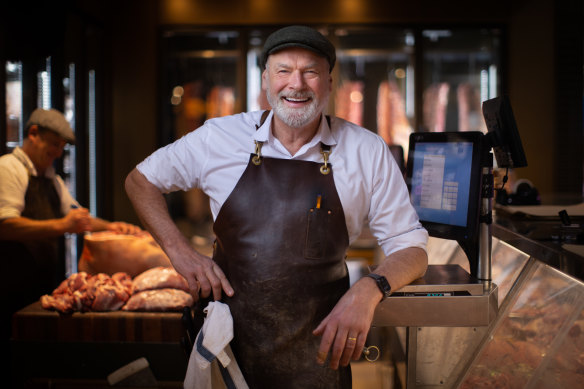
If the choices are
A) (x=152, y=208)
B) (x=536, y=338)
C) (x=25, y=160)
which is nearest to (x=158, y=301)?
(x=152, y=208)

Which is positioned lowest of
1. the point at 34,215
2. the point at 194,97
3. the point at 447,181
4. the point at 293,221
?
the point at 34,215

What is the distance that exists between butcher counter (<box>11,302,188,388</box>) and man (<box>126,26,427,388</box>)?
0.95 meters

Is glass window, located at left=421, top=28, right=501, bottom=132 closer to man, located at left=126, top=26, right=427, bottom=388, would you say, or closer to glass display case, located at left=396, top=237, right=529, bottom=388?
glass display case, located at left=396, top=237, right=529, bottom=388

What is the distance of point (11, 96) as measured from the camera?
3.31 m

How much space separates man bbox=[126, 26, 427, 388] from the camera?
160 centimetres

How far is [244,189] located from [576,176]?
4.95 m

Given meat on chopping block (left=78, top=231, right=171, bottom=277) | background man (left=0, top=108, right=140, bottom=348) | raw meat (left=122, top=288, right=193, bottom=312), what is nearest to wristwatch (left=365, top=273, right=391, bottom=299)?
raw meat (left=122, top=288, right=193, bottom=312)

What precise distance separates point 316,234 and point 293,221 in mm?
72

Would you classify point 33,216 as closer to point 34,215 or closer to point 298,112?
point 34,215

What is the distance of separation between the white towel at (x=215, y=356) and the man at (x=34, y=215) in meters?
1.69

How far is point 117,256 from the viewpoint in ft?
9.82

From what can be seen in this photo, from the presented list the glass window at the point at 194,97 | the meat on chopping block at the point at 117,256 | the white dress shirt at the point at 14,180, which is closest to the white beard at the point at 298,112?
the meat on chopping block at the point at 117,256

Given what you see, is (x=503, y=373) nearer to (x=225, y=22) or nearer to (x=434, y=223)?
(x=434, y=223)

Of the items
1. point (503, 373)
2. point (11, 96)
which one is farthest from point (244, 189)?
point (11, 96)
